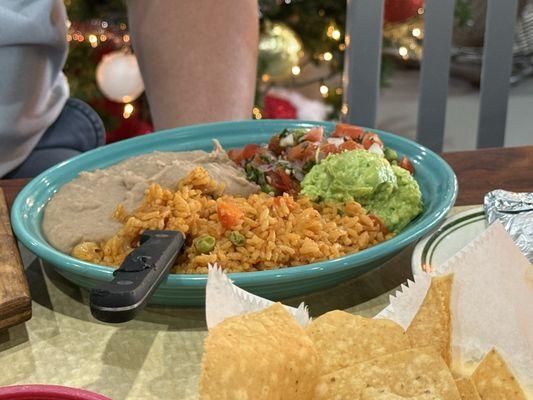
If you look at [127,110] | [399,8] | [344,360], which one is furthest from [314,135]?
[127,110]

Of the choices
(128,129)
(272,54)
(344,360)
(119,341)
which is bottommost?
(128,129)

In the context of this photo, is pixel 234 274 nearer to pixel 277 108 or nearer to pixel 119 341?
pixel 119 341

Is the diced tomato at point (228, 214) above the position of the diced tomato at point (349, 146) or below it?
below

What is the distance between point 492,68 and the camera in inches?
68.4

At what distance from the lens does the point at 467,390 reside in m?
0.65

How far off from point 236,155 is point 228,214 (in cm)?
26

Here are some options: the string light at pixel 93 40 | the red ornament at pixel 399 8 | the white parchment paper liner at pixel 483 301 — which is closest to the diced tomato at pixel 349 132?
the white parchment paper liner at pixel 483 301

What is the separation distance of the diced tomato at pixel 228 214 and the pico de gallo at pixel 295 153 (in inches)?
5.4

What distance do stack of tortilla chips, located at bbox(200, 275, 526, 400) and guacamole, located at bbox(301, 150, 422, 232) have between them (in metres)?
0.33

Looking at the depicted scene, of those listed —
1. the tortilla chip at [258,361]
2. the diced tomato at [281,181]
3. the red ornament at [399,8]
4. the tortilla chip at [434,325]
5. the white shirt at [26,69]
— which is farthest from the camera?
the red ornament at [399,8]

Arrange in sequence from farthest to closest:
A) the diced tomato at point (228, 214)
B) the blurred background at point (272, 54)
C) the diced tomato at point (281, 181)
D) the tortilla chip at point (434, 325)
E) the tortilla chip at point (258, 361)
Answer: the blurred background at point (272, 54)
the diced tomato at point (281, 181)
the diced tomato at point (228, 214)
the tortilla chip at point (434, 325)
the tortilla chip at point (258, 361)

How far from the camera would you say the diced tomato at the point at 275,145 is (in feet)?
3.91

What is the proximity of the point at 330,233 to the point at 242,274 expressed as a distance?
13cm

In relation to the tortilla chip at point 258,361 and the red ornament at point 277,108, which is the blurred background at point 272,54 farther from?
the tortilla chip at point 258,361
